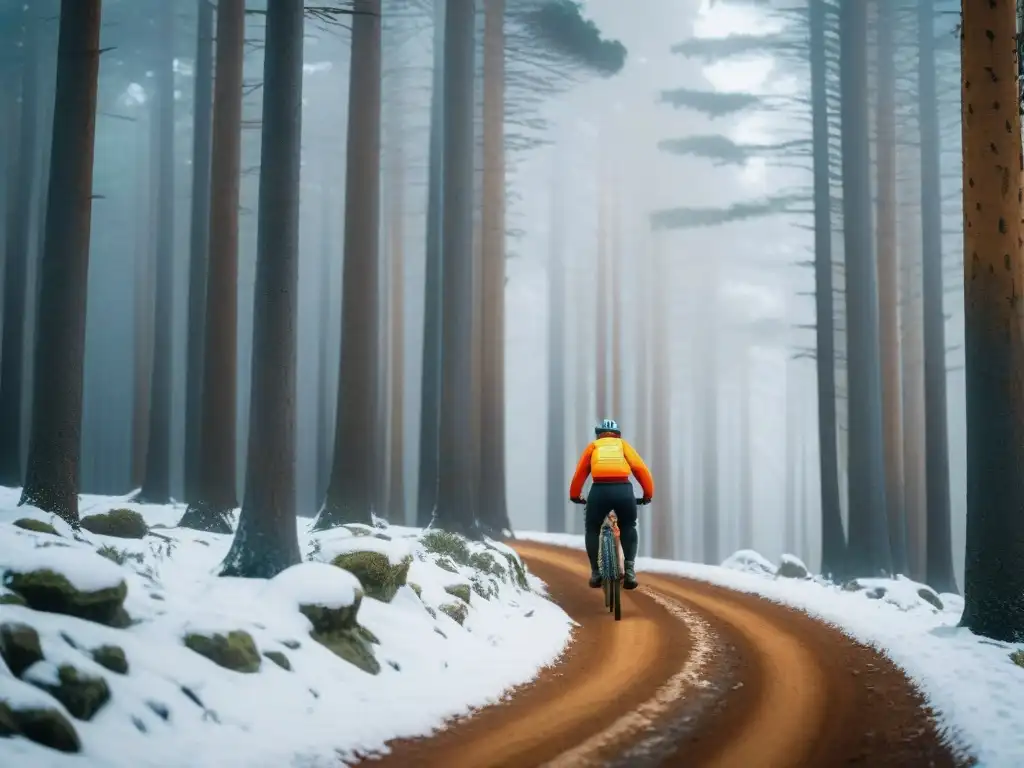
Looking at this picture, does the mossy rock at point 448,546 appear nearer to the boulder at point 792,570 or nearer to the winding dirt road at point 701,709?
the winding dirt road at point 701,709

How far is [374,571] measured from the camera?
29.1 feet

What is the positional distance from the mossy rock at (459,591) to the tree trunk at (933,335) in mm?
14135

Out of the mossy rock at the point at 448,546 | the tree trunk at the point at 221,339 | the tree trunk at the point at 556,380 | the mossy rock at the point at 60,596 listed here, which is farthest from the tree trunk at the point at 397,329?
the mossy rock at the point at 60,596

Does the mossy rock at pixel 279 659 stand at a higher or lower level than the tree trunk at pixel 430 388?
lower

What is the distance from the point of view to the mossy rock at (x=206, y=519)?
49.2 ft

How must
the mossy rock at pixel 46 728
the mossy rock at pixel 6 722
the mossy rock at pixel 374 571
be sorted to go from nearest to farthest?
1. the mossy rock at pixel 6 722
2. the mossy rock at pixel 46 728
3. the mossy rock at pixel 374 571

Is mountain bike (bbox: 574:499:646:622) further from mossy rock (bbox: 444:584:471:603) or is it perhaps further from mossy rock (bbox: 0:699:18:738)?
mossy rock (bbox: 0:699:18:738)

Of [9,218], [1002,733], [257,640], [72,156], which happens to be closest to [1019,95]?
[1002,733]

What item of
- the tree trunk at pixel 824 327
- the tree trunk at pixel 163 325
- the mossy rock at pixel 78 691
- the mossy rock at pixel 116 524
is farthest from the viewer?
the tree trunk at pixel 163 325

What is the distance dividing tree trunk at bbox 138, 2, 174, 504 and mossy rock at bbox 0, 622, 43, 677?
51.3 feet

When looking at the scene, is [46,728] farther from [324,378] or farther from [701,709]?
[324,378]

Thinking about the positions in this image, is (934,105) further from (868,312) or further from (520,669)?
(520,669)

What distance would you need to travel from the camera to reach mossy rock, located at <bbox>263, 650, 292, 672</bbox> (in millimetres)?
6664

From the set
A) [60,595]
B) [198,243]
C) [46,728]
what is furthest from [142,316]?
[46,728]
